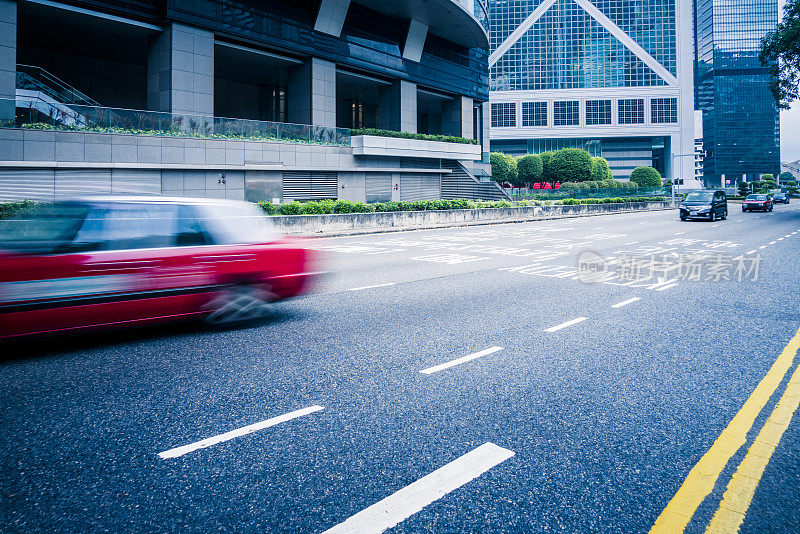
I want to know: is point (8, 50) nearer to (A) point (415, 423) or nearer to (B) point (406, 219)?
(B) point (406, 219)

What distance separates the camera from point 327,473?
333 cm

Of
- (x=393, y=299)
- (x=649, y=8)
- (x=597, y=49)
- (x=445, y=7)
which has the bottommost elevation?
(x=393, y=299)

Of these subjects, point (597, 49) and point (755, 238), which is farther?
point (597, 49)

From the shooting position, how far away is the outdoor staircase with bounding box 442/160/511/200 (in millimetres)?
49156

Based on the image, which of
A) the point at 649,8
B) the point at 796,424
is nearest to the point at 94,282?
the point at 796,424

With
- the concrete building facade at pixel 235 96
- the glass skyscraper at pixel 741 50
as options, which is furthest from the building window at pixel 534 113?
the glass skyscraper at pixel 741 50

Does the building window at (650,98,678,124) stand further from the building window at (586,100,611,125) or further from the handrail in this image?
the handrail

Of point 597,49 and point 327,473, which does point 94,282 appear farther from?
point 597,49

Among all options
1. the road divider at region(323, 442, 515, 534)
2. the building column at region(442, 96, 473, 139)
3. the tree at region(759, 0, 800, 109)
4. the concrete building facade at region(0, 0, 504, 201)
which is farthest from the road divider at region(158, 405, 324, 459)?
the building column at region(442, 96, 473, 139)

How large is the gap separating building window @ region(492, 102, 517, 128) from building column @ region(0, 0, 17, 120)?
321ft

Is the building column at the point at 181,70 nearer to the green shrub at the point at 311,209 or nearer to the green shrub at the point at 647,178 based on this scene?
the green shrub at the point at 311,209

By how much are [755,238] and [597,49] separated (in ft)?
349

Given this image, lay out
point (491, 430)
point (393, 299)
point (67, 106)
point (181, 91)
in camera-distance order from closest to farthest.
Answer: point (491, 430)
point (393, 299)
point (67, 106)
point (181, 91)

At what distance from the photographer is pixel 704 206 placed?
31859mm
